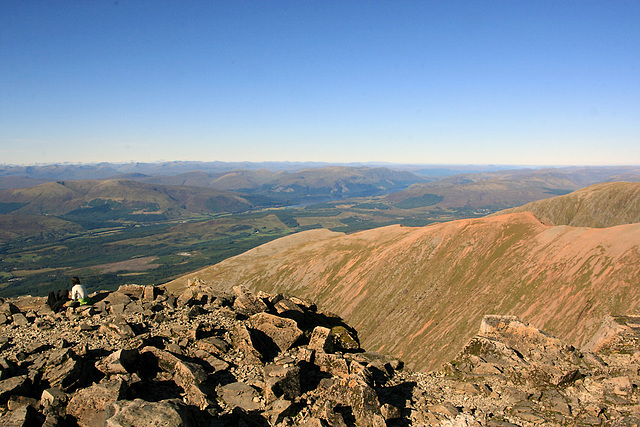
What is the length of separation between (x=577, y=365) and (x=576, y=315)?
6107 cm

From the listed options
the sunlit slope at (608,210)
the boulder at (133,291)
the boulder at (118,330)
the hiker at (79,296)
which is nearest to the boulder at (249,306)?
the boulder at (118,330)

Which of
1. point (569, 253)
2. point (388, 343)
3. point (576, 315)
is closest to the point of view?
point (576, 315)

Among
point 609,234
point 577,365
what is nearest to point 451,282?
point 609,234

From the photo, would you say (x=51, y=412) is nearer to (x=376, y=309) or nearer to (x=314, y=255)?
(x=376, y=309)

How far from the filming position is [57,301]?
25250mm

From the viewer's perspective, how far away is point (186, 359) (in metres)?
17.3

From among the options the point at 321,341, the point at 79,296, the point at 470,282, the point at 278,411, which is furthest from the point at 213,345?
the point at 470,282

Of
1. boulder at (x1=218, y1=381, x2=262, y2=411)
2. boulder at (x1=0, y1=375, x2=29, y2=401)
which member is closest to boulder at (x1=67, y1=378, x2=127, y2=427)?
boulder at (x1=0, y1=375, x2=29, y2=401)

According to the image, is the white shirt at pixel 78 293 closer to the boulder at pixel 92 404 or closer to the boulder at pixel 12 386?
the boulder at pixel 12 386

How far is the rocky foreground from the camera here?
13.2 metres

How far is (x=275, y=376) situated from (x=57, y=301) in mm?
20352

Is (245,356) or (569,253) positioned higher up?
(245,356)

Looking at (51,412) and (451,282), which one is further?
(451,282)

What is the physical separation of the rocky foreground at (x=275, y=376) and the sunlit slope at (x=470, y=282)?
152 feet
